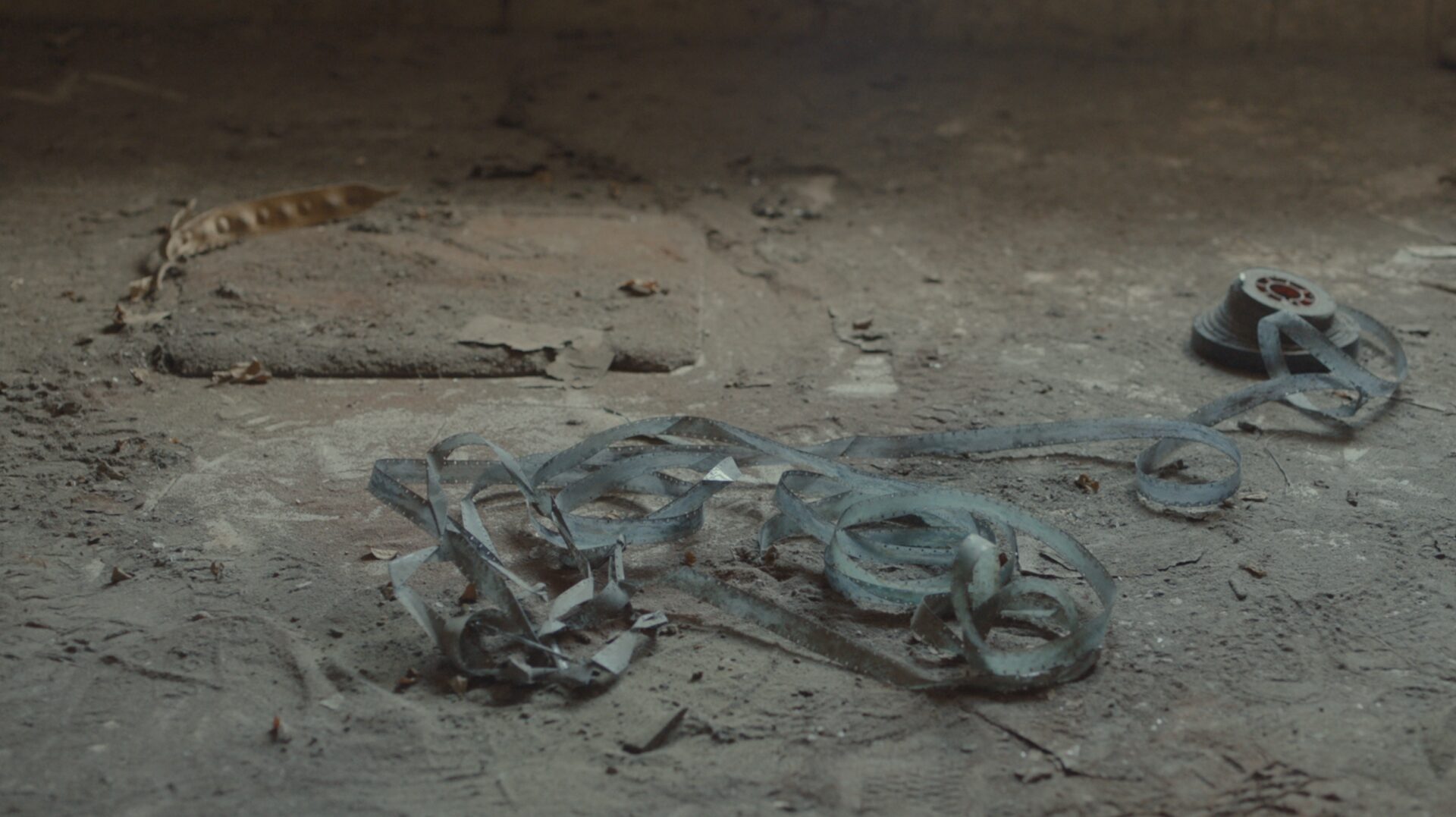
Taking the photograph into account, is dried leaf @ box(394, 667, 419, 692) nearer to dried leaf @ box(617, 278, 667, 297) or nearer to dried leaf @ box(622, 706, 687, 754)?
dried leaf @ box(622, 706, 687, 754)

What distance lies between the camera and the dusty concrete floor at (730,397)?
204 cm

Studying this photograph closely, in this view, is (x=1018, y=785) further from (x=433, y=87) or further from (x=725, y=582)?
(x=433, y=87)

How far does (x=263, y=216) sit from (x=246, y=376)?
1106 mm

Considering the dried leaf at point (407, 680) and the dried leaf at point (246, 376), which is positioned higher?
the dried leaf at point (246, 376)

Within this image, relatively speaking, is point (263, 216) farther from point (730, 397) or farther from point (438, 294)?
point (730, 397)

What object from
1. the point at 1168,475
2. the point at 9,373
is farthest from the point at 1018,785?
the point at 9,373

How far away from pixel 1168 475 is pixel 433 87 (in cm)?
365

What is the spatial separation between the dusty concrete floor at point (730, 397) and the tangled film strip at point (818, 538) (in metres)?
0.06

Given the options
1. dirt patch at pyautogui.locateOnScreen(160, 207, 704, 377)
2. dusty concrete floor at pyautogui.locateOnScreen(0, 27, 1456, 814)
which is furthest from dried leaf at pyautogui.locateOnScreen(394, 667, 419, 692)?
dirt patch at pyautogui.locateOnScreen(160, 207, 704, 377)

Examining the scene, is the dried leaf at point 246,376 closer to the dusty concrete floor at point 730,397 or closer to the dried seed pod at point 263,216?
the dusty concrete floor at point 730,397

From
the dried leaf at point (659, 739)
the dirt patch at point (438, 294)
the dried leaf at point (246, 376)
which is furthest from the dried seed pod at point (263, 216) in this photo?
the dried leaf at point (659, 739)

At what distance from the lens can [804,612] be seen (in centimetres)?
245

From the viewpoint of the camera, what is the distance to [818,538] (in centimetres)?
263

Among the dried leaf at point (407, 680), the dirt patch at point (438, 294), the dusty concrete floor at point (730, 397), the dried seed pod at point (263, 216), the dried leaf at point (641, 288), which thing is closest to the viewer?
the dusty concrete floor at point (730, 397)
